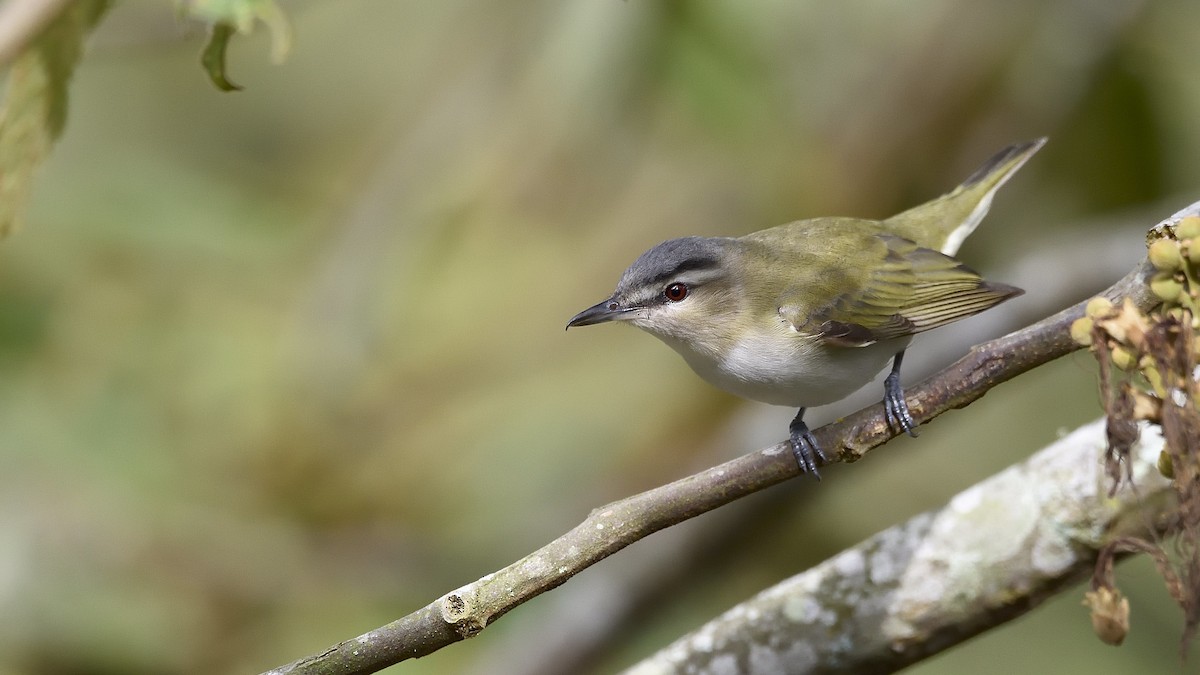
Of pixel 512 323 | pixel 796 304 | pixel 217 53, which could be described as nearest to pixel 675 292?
pixel 796 304

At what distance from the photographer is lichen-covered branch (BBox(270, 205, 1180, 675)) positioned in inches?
88.4

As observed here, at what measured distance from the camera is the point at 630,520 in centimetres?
238

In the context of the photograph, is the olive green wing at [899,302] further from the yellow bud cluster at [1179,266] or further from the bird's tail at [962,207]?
the yellow bud cluster at [1179,266]

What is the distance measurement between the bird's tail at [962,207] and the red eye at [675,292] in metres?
1.04

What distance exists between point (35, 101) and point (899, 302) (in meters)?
2.61

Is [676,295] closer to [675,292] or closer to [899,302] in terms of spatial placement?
[675,292]

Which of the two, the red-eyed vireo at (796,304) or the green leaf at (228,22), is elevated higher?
the red-eyed vireo at (796,304)

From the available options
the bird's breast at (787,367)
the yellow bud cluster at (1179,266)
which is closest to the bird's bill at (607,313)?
the bird's breast at (787,367)

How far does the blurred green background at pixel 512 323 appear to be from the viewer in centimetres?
470

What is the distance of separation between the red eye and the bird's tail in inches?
40.9

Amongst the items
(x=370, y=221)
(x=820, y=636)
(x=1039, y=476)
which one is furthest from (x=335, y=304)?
(x=1039, y=476)

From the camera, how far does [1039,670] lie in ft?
19.7

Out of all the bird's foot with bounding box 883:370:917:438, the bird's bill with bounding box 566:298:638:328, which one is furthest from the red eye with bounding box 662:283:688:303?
the bird's foot with bounding box 883:370:917:438

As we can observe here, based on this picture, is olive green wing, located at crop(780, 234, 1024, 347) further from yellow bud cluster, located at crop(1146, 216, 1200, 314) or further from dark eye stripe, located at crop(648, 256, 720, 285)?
yellow bud cluster, located at crop(1146, 216, 1200, 314)
